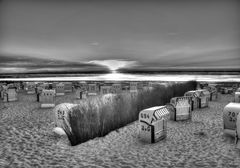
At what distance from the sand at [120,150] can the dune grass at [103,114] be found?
61 cm

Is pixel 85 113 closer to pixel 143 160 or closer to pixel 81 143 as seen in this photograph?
pixel 81 143

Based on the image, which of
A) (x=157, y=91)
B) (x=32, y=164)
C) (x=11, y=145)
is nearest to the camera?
(x=32, y=164)

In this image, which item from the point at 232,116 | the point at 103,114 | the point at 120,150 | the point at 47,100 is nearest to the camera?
the point at 120,150

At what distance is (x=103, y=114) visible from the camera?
46.8 ft

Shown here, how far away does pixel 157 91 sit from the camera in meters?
24.2

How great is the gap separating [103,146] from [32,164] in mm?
3897

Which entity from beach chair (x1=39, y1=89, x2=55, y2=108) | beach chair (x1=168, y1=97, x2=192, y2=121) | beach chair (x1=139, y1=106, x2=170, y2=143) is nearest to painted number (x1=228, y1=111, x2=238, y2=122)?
beach chair (x1=139, y1=106, x2=170, y2=143)

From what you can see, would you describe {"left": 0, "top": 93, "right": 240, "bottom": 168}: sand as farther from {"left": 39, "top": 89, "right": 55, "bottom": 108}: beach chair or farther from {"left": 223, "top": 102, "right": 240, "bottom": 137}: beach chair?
{"left": 39, "top": 89, "right": 55, "bottom": 108}: beach chair

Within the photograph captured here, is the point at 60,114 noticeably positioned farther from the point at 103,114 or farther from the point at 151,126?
the point at 151,126

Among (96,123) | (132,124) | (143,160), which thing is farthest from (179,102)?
(143,160)

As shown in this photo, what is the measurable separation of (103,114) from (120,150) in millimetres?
4183

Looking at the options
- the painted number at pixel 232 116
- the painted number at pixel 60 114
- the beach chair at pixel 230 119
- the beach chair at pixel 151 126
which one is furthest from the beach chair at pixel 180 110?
the painted number at pixel 60 114

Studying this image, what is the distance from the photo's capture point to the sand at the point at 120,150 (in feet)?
29.0

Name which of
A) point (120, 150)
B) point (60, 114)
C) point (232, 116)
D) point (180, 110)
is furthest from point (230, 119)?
point (60, 114)
